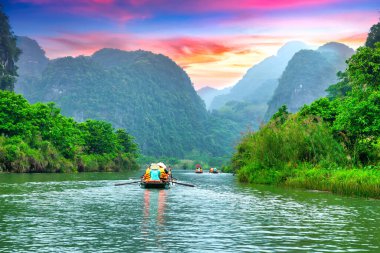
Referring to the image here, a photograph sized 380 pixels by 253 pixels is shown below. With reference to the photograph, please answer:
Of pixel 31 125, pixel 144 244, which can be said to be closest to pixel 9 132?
pixel 31 125

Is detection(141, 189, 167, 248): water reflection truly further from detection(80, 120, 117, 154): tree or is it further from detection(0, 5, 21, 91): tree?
detection(0, 5, 21, 91): tree

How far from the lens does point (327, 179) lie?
47.9m

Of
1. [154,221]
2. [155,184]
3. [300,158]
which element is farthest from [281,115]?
[154,221]

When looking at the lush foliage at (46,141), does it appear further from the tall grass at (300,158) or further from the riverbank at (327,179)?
the tall grass at (300,158)

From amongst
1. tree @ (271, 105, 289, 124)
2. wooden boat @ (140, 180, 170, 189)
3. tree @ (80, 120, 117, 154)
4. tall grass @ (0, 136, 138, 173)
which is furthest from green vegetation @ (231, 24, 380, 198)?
tree @ (80, 120, 117, 154)

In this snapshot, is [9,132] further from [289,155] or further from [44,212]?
[44,212]

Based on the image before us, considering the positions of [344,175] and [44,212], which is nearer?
[44,212]

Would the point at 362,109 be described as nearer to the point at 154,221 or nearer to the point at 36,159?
the point at 154,221

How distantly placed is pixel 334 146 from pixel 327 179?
28.8 ft

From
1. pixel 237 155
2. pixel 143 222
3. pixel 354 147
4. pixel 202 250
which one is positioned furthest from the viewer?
pixel 237 155

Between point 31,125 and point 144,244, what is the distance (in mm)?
93569

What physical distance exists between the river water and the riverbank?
4027 mm

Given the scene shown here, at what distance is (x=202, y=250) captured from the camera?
58.3ft

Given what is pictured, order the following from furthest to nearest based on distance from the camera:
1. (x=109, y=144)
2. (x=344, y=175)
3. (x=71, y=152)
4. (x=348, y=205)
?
(x=109, y=144)
(x=71, y=152)
(x=344, y=175)
(x=348, y=205)
